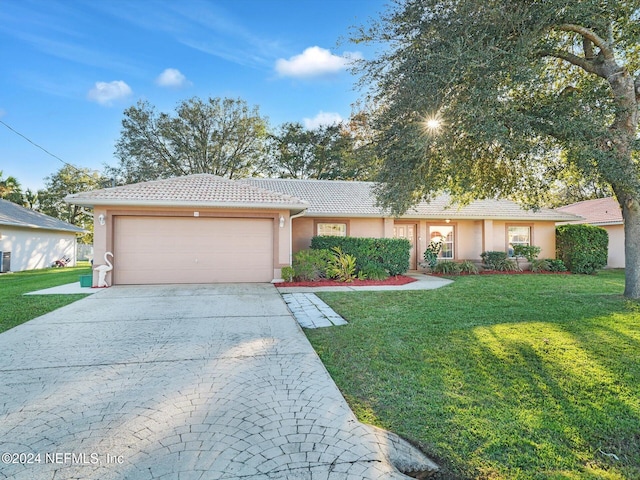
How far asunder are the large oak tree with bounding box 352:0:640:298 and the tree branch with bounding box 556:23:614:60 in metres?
0.02

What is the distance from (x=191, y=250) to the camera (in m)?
10.9

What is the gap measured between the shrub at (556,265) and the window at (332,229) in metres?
8.81

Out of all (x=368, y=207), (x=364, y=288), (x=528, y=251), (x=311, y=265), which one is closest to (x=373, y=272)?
A: (x=364, y=288)

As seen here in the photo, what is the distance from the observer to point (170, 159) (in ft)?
86.1

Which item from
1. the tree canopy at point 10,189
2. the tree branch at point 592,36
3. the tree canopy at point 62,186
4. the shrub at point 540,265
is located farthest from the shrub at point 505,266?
the tree canopy at point 10,189

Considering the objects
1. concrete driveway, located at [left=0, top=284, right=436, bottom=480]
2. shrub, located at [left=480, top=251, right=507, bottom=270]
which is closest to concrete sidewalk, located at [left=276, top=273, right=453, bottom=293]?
concrete driveway, located at [left=0, top=284, right=436, bottom=480]

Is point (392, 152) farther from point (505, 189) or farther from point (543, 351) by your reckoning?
point (543, 351)

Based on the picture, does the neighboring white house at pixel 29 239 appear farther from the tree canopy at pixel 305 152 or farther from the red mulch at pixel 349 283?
the red mulch at pixel 349 283

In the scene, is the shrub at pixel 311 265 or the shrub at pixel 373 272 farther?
the shrub at pixel 373 272

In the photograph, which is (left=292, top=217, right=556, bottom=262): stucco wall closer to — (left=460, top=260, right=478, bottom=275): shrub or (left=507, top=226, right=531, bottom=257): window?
(left=507, top=226, right=531, bottom=257): window

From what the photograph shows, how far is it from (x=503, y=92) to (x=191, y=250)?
939 cm

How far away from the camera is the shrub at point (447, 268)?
1382 centimetres

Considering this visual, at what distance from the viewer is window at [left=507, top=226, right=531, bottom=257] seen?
15672mm

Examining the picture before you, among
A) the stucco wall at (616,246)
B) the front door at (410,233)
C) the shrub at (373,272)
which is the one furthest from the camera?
the stucco wall at (616,246)
